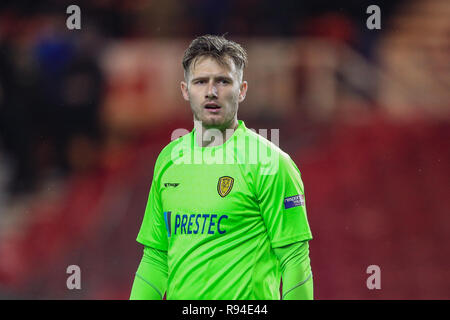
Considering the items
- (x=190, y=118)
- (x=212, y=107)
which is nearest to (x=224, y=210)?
(x=212, y=107)

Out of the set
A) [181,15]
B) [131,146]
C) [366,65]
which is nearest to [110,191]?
[131,146]

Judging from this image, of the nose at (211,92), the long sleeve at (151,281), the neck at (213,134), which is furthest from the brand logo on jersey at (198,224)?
the nose at (211,92)

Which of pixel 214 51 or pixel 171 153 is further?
pixel 171 153

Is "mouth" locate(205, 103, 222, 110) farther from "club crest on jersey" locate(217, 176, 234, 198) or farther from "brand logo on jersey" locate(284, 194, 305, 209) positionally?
"brand logo on jersey" locate(284, 194, 305, 209)

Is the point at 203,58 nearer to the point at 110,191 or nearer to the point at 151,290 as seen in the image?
the point at 151,290

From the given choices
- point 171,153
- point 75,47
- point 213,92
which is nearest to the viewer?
point 213,92

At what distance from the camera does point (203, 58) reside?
265cm

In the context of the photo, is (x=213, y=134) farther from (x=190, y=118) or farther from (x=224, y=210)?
(x=190, y=118)

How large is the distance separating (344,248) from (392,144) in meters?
1.20

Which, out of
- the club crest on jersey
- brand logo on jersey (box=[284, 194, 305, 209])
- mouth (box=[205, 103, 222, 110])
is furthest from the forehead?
brand logo on jersey (box=[284, 194, 305, 209])

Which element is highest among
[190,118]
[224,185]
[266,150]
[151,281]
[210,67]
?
[190,118]

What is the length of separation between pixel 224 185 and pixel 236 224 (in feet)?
0.54

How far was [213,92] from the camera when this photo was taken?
259cm

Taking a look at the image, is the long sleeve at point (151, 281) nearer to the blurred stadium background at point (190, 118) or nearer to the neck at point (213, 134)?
the neck at point (213, 134)
